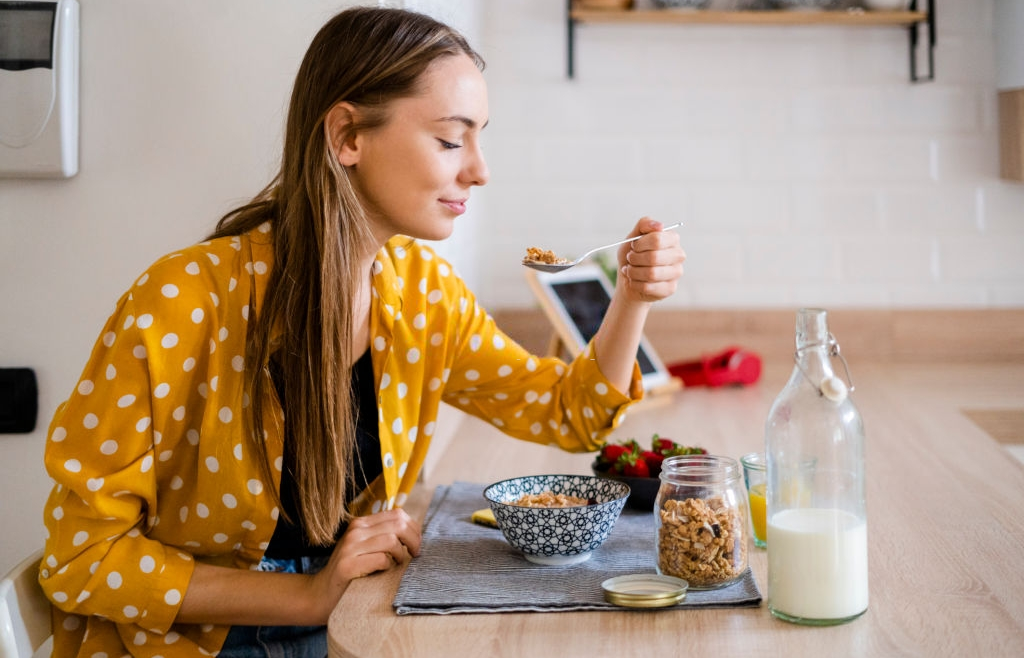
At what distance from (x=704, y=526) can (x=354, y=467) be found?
0.54 meters

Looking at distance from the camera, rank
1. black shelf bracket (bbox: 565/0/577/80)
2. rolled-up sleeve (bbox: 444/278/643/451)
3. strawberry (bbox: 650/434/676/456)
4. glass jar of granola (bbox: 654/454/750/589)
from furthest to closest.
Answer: black shelf bracket (bbox: 565/0/577/80) < rolled-up sleeve (bbox: 444/278/643/451) < strawberry (bbox: 650/434/676/456) < glass jar of granola (bbox: 654/454/750/589)

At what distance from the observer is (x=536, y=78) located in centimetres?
250

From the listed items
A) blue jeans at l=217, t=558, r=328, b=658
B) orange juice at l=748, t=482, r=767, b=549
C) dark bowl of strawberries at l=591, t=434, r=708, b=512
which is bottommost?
blue jeans at l=217, t=558, r=328, b=658

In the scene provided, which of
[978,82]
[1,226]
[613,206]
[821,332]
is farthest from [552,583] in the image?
[978,82]

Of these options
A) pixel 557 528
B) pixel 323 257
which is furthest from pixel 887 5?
pixel 557 528

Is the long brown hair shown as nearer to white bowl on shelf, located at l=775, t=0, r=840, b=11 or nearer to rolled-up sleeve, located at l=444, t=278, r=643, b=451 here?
rolled-up sleeve, located at l=444, t=278, r=643, b=451

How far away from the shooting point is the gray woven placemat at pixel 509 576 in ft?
3.32

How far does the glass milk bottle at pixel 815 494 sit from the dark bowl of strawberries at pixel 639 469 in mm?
332

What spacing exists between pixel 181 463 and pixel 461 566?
1.21ft

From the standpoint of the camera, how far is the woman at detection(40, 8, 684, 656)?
1156mm

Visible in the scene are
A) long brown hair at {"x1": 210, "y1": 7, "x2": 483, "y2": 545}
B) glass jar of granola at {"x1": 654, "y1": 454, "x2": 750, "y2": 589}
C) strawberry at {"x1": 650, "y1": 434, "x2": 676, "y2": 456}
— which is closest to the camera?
glass jar of granola at {"x1": 654, "y1": 454, "x2": 750, "y2": 589}

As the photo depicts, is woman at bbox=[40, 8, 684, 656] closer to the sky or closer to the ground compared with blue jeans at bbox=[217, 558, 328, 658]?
closer to the sky

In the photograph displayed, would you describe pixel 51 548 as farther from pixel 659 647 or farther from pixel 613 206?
pixel 613 206

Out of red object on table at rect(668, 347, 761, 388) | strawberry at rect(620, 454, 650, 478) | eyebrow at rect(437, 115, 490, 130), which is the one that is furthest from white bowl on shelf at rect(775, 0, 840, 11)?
strawberry at rect(620, 454, 650, 478)
